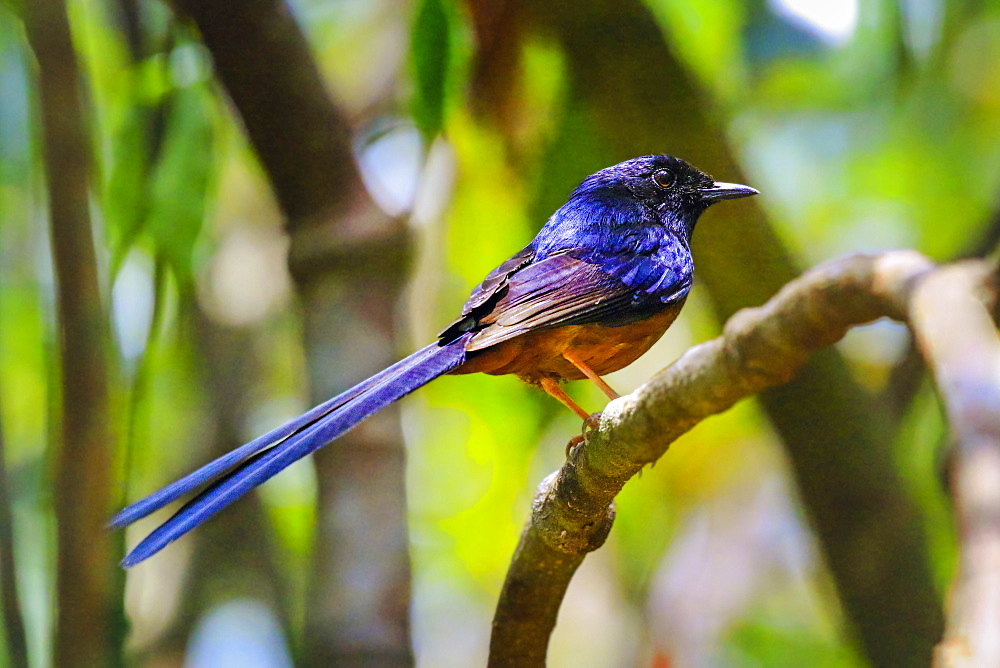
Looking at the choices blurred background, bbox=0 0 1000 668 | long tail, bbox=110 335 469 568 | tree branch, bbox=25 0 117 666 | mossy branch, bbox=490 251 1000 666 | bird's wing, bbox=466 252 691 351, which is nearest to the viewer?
long tail, bbox=110 335 469 568

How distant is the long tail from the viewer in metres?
1.51

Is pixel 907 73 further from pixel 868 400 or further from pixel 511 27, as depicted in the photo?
pixel 511 27

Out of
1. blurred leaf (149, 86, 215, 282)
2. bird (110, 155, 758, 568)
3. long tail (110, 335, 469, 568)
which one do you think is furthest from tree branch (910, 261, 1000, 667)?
blurred leaf (149, 86, 215, 282)

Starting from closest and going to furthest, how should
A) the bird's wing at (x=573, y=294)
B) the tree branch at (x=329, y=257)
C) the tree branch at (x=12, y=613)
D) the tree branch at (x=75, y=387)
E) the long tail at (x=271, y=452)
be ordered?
the long tail at (x=271, y=452) → the bird's wing at (x=573, y=294) → the tree branch at (x=75, y=387) → the tree branch at (x=12, y=613) → the tree branch at (x=329, y=257)

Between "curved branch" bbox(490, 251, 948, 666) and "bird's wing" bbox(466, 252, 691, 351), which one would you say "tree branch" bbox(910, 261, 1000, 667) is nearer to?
"curved branch" bbox(490, 251, 948, 666)

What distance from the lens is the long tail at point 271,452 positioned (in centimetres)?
151

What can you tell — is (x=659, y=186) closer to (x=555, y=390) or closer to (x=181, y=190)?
(x=555, y=390)

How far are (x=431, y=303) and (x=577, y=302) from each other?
2503 mm

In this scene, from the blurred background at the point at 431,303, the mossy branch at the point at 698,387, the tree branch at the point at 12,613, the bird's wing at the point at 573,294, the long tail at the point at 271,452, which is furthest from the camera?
the blurred background at the point at 431,303

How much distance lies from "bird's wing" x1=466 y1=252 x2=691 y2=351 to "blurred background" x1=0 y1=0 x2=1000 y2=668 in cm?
47

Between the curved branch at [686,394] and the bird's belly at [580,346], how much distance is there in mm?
194

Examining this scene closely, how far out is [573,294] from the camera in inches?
78.3

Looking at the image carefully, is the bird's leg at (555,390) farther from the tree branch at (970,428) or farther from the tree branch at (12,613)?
the tree branch at (12,613)

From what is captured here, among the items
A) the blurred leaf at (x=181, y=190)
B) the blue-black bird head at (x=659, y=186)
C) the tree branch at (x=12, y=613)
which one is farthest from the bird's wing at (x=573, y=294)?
the tree branch at (x=12, y=613)
